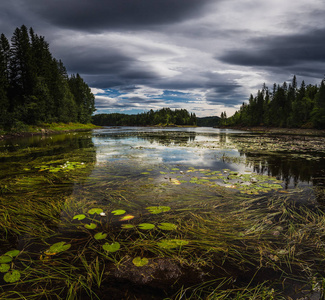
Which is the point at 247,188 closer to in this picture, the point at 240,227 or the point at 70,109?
the point at 240,227

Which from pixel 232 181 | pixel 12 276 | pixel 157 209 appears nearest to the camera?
pixel 12 276

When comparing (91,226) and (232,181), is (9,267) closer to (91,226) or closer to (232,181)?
(91,226)

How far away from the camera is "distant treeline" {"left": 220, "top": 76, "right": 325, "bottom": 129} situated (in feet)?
193

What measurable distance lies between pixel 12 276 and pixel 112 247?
4.32 ft

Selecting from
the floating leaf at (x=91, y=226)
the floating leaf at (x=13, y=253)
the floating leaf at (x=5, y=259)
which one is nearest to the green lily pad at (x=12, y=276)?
the floating leaf at (x=5, y=259)

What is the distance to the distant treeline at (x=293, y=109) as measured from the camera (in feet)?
193

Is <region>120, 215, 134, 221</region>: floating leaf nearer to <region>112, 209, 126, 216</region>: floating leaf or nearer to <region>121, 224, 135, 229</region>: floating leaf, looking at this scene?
<region>112, 209, 126, 216</region>: floating leaf

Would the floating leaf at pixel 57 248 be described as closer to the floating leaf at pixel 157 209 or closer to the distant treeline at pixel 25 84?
the floating leaf at pixel 157 209

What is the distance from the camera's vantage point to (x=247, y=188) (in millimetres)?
6055

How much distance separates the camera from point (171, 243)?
10.4 ft

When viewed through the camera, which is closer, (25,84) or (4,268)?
(4,268)

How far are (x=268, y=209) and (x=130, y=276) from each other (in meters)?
3.79

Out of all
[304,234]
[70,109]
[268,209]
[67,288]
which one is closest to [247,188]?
[268,209]

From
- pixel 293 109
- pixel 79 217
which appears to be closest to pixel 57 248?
pixel 79 217
